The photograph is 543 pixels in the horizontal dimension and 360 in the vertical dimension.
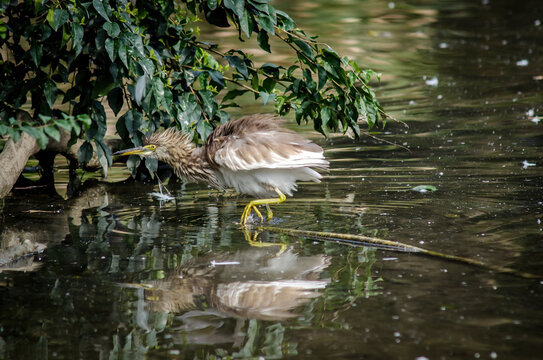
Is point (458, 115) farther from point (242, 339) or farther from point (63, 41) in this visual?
point (242, 339)

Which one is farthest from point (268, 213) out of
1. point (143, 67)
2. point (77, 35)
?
point (77, 35)

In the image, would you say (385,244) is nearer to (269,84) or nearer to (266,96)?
(266,96)

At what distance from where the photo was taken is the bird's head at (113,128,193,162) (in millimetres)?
7949

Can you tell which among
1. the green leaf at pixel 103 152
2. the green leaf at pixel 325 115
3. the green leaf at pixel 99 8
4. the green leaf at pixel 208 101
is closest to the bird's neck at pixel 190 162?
the green leaf at pixel 208 101

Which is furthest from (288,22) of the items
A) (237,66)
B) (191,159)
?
(191,159)

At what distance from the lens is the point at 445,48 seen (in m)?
16.8

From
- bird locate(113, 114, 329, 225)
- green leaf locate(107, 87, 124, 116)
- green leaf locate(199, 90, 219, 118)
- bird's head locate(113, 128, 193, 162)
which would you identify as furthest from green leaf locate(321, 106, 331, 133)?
green leaf locate(107, 87, 124, 116)

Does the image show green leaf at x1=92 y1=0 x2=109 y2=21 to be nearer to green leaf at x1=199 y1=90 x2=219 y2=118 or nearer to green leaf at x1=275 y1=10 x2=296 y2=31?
green leaf at x1=199 y1=90 x2=219 y2=118

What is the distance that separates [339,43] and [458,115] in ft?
20.3

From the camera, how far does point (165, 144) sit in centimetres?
798

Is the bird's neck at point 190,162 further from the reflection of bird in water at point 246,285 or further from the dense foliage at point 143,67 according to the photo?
the reflection of bird in water at point 246,285

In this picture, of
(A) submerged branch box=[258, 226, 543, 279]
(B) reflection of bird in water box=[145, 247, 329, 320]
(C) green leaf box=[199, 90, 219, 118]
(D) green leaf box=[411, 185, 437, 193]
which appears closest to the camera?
(B) reflection of bird in water box=[145, 247, 329, 320]

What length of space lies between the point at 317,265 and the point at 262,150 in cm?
171

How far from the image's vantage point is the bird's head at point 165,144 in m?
7.95
